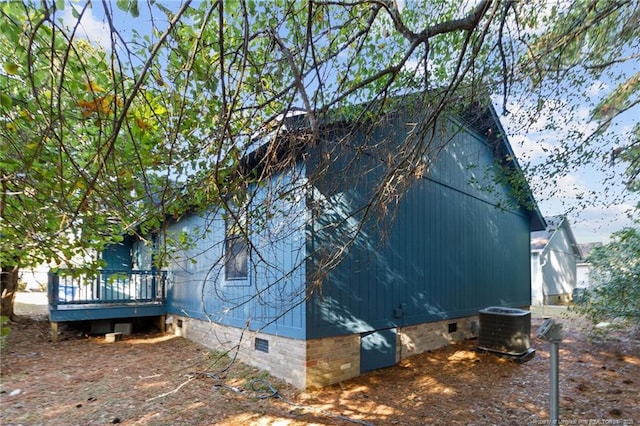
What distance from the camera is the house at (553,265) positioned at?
782 inches

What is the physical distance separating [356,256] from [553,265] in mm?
19728

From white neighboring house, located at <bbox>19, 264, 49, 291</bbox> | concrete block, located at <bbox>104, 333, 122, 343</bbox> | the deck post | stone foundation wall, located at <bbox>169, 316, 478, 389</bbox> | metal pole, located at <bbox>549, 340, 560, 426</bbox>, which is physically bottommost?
concrete block, located at <bbox>104, 333, 122, 343</bbox>

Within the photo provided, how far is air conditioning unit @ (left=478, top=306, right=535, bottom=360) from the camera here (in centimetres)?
754

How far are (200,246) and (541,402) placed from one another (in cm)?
755

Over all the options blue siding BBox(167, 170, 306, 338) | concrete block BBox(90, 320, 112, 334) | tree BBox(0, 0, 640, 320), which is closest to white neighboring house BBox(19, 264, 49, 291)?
tree BBox(0, 0, 640, 320)

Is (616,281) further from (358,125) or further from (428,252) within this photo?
(358,125)

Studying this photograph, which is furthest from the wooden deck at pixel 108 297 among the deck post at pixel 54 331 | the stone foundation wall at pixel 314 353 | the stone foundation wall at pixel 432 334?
the stone foundation wall at pixel 432 334

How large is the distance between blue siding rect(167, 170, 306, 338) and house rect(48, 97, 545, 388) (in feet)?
0.11

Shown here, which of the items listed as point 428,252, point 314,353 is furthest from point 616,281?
point 314,353

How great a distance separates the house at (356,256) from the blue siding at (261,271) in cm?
3

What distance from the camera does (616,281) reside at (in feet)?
27.8

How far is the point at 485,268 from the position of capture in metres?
10.5

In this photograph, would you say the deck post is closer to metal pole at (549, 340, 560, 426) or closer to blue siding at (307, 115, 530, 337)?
blue siding at (307, 115, 530, 337)

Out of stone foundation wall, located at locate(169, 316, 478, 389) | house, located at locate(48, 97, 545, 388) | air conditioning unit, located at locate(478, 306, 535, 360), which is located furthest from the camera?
air conditioning unit, located at locate(478, 306, 535, 360)
